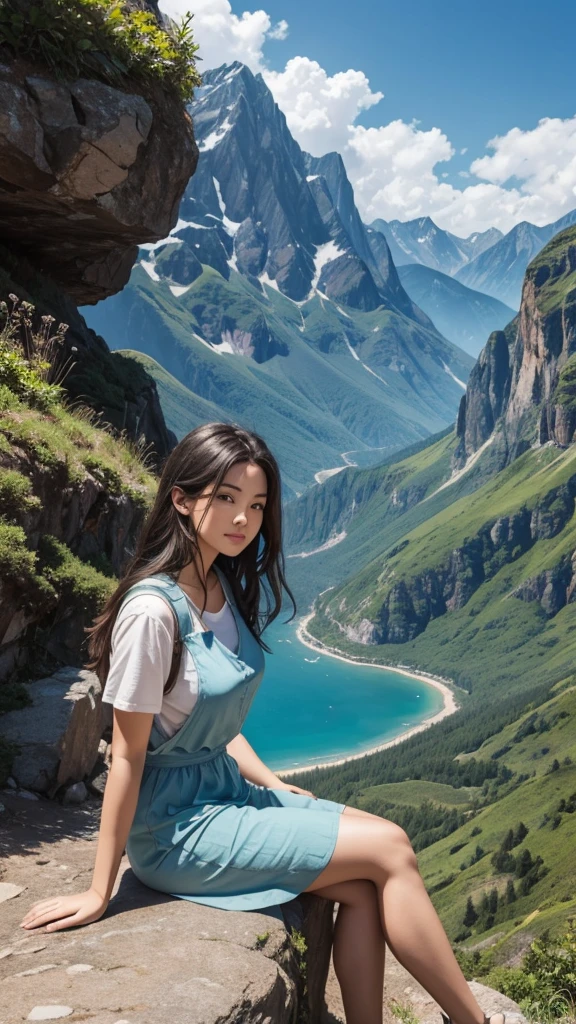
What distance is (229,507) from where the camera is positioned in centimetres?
541

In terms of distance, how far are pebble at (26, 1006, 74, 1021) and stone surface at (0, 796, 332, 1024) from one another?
0.05 meters

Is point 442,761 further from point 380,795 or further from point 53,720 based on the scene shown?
point 53,720

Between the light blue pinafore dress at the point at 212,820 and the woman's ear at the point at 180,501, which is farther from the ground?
the woman's ear at the point at 180,501

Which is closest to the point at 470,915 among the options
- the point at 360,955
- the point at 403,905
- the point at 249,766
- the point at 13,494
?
the point at 13,494

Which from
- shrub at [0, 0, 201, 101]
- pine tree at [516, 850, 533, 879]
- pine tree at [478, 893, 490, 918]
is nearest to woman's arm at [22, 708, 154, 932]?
shrub at [0, 0, 201, 101]

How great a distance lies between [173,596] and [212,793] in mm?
1215

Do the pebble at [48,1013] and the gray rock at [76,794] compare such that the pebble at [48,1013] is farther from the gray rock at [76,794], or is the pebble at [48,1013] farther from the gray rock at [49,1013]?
the gray rock at [76,794]

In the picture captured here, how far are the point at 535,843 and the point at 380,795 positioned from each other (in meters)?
55.3

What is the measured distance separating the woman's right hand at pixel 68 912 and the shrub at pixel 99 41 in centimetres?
1510

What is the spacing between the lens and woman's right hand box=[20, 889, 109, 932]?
15.6 feet

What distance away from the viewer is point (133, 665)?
15.5 feet

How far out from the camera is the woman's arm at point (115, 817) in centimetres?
468

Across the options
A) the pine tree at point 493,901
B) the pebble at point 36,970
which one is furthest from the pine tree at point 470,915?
the pebble at point 36,970

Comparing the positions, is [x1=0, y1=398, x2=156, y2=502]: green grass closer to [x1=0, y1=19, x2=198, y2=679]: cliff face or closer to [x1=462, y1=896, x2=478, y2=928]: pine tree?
[x1=0, y1=19, x2=198, y2=679]: cliff face
